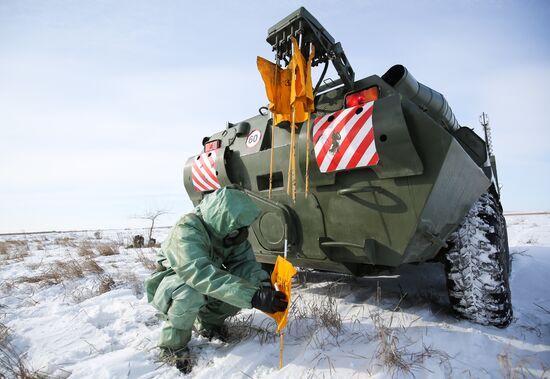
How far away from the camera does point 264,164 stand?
254 centimetres

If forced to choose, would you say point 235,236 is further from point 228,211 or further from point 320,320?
point 320,320

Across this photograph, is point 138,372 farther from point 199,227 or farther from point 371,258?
point 371,258

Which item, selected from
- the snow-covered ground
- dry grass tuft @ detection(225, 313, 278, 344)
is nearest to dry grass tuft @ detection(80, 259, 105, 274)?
the snow-covered ground

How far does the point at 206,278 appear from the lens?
153cm

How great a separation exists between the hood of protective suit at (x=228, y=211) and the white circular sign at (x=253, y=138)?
40.3 inches

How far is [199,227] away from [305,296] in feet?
4.90

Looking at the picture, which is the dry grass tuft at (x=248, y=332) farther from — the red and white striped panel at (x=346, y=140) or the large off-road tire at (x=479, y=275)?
the large off-road tire at (x=479, y=275)

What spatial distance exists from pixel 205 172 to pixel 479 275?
7.95ft

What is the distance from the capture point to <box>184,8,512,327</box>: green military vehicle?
175cm

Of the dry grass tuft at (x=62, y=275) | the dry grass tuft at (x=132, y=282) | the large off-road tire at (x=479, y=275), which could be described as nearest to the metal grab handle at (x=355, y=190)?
the large off-road tire at (x=479, y=275)

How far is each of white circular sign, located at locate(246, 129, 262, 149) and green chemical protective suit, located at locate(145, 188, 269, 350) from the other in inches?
40.0

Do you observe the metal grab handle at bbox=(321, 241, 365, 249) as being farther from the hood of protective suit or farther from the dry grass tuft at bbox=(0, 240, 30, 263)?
the dry grass tuft at bbox=(0, 240, 30, 263)

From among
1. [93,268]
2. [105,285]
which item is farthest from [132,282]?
[93,268]

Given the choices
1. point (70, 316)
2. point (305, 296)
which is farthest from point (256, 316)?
point (70, 316)
